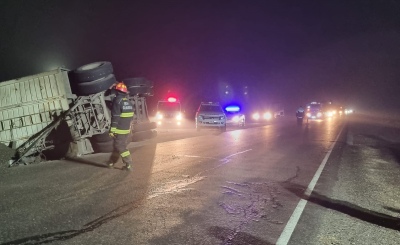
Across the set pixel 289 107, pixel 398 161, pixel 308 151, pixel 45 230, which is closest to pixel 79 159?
pixel 45 230

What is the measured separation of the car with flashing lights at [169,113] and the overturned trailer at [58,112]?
45.3 ft

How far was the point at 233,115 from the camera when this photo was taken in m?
24.3

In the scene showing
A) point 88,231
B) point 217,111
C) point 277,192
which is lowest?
point 277,192

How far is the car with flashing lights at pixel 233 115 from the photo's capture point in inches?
949

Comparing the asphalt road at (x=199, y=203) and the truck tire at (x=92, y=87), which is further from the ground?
the truck tire at (x=92, y=87)

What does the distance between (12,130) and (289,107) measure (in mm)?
70144

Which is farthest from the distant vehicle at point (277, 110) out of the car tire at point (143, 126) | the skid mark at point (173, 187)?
the skid mark at point (173, 187)

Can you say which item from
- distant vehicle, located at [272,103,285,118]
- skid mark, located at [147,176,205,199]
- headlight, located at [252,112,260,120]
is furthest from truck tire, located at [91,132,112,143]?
distant vehicle, located at [272,103,285,118]

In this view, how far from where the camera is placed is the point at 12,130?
9.68 meters

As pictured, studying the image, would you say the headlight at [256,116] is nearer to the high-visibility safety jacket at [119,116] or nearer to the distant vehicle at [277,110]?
the distant vehicle at [277,110]

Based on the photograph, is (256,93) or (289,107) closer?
(256,93)

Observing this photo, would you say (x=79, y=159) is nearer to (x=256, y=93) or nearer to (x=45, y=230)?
(x=45, y=230)

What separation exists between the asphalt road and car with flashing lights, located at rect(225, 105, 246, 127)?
607 inches

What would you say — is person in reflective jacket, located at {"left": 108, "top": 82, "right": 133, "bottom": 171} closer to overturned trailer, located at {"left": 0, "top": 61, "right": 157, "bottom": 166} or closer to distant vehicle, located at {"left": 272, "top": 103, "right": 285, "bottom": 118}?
overturned trailer, located at {"left": 0, "top": 61, "right": 157, "bottom": 166}
